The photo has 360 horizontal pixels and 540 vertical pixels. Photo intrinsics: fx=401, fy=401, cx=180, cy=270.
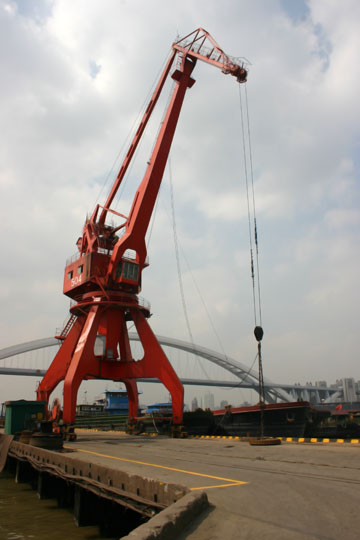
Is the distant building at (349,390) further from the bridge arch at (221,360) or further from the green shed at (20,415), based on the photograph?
the green shed at (20,415)

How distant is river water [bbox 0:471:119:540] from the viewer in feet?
36.3

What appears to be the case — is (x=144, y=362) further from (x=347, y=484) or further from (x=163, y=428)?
(x=347, y=484)

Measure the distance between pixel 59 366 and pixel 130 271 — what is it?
10.3 m

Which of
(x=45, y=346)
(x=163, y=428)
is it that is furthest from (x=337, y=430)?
(x=45, y=346)

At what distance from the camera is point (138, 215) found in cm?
3170

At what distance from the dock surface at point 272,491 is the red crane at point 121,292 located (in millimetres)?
16712

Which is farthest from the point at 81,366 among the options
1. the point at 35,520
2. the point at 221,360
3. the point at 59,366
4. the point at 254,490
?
the point at 221,360

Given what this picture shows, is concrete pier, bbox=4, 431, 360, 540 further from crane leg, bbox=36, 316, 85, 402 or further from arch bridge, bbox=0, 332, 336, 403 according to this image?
arch bridge, bbox=0, 332, 336, 403

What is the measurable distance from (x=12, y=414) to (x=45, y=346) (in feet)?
289

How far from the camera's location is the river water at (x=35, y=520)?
36.3 ft

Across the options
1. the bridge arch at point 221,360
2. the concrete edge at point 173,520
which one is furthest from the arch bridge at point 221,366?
the concrete edge at point 173,520

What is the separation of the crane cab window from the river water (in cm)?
1763

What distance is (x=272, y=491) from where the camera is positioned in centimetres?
829

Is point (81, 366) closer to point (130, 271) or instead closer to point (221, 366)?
point (130, 271)
